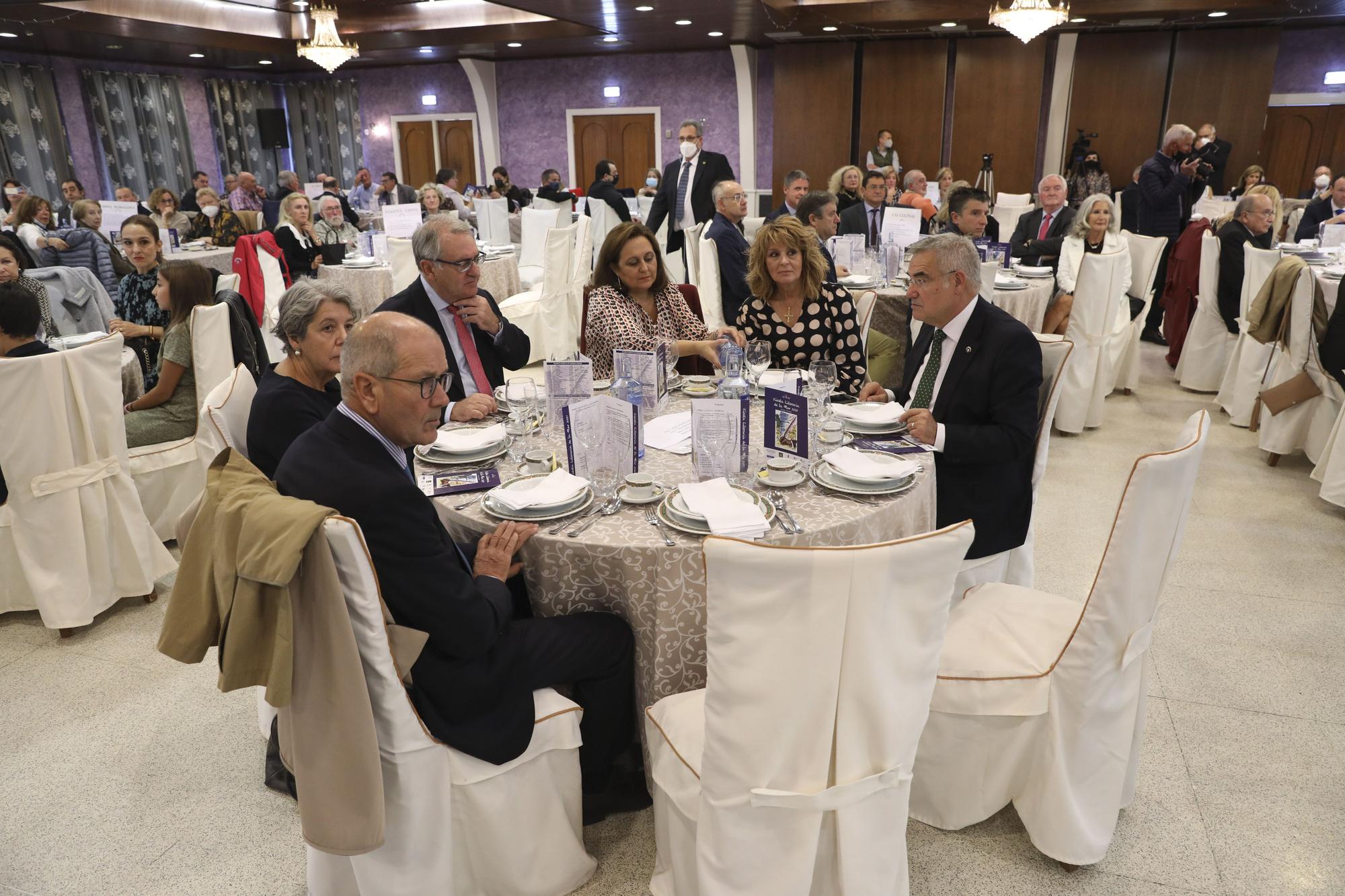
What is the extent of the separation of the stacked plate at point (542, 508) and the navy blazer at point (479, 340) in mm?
1119

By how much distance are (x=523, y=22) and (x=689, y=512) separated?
429 inches

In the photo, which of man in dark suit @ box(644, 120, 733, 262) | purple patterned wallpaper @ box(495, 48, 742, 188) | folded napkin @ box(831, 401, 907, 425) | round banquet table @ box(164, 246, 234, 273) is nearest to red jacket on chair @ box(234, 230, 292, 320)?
round banquet table @ box(164, 246, 234, 273)

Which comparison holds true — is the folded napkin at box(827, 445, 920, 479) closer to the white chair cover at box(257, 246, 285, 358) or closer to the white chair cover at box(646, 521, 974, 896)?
the white chair cover at box(646, 521, 974, 896)

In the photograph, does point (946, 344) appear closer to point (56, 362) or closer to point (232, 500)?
point (232, 500)

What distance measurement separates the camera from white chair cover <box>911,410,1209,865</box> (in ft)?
6.04

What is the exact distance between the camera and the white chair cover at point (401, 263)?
251 inches

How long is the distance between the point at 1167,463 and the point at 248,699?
8.69 feet

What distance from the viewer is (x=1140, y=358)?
7.14 metres

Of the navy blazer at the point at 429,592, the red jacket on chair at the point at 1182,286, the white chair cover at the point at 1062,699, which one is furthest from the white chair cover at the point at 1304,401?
the navy blazer at the point at 429,592

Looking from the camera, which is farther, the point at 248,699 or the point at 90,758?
the point at 248,699

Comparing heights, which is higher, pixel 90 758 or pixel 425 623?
pixel 425 623

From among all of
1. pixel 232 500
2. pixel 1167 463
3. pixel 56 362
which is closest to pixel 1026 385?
pixel 1167 463

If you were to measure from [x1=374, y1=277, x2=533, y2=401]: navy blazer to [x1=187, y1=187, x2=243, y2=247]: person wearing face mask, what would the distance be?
518 cm

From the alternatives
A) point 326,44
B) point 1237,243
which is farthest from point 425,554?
point 326,44
